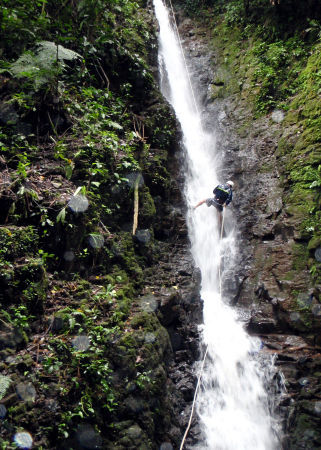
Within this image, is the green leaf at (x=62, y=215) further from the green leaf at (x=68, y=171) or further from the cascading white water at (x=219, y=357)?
the cascading white water at (x=219, y=357)

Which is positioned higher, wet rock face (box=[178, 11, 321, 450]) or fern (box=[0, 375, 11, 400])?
wet rock face (box=[178, 11, 321, 450])

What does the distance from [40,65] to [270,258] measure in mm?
6874

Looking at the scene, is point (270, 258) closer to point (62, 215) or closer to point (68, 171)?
point (68, 171)

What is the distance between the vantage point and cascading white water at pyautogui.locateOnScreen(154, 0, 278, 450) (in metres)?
6.01

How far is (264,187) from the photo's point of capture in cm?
974

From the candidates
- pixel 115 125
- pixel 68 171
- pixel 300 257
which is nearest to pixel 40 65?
pixel 115 125

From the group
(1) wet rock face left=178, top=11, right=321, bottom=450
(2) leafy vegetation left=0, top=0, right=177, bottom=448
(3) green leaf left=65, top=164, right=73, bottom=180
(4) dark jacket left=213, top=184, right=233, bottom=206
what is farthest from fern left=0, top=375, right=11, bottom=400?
(4) dark jacket left=213, top=184, right=233, bottom=206

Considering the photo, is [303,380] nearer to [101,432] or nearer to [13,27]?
[101,432]

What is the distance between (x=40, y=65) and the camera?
5441 mm

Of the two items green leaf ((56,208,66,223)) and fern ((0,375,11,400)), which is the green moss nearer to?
green leaf ((56,208,66,223))

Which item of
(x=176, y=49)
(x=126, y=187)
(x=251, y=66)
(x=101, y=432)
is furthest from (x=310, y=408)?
(x=176, y=49)

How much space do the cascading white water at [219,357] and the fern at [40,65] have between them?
501cm

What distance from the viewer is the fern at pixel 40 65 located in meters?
5.25

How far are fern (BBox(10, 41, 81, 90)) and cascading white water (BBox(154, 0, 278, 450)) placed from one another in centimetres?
501
